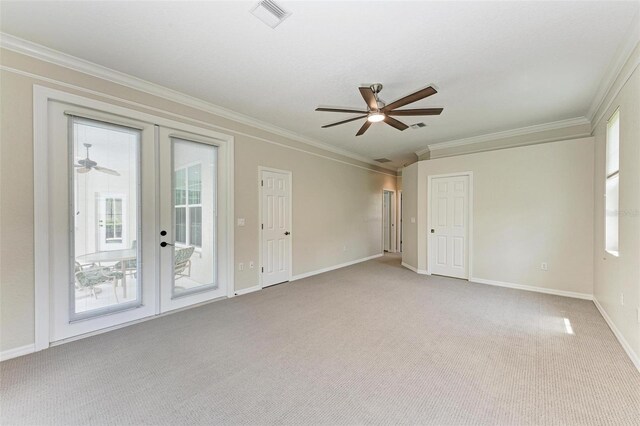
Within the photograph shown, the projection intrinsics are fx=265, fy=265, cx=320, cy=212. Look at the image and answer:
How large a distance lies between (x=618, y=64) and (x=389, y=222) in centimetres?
628

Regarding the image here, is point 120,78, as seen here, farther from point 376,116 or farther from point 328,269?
point 328,269

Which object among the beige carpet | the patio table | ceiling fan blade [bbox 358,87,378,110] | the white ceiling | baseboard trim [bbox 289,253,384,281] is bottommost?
the beige carpet

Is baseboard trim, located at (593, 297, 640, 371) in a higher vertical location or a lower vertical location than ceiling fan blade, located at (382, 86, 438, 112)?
lower

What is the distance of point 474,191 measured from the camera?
4.90 metres

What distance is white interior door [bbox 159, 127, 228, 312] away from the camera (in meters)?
3.36

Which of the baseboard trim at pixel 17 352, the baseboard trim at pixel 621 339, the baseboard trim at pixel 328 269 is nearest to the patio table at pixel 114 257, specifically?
the baseboard trim at pixel 17 352

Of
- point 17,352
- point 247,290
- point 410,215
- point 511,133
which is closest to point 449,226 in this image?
point 410,215

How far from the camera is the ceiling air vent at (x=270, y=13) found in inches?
75.8

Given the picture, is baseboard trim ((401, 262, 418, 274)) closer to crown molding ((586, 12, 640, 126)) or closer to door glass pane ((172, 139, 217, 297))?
crown molding ((586, 12, 640, 126))

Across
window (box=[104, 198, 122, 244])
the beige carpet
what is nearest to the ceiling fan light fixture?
the beige carpet

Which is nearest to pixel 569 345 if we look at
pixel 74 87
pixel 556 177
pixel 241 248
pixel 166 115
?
pixel 556 177

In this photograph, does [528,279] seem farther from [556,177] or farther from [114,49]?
[114,49]

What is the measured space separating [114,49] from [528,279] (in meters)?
6.28

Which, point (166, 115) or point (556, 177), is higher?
point (166, 115)
